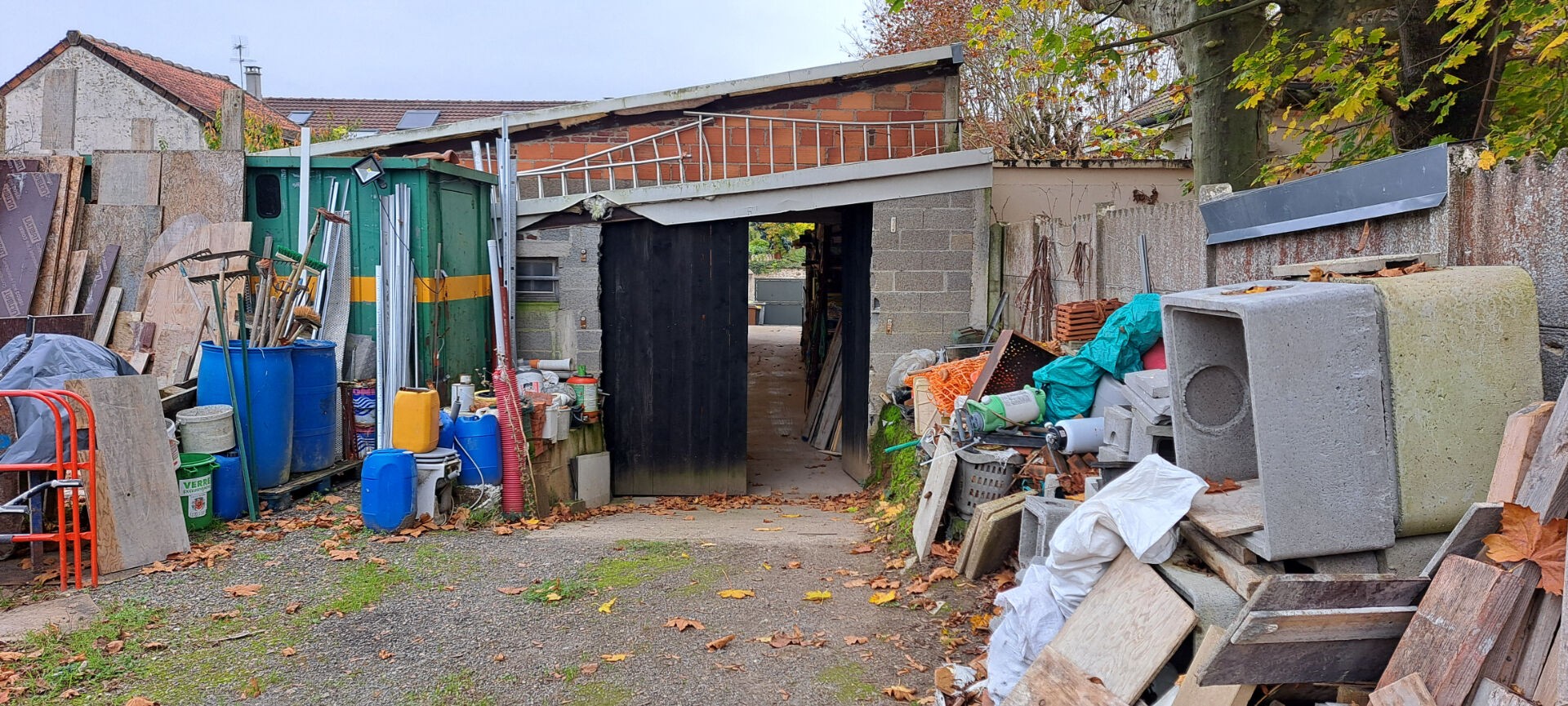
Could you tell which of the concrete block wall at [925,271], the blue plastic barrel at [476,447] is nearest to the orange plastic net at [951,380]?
the concrete block wall at [925,271]

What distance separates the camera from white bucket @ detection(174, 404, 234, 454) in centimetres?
680

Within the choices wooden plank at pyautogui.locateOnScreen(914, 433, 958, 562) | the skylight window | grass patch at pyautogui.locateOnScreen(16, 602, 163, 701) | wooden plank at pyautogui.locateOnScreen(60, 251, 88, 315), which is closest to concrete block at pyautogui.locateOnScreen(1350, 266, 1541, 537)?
wooden plank at pyautogui.locateOnScreen(914, 433, 958, 562)

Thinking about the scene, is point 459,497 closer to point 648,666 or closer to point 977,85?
point 648,666

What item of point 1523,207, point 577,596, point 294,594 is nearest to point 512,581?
point 577,596

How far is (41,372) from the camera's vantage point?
21.1 ft

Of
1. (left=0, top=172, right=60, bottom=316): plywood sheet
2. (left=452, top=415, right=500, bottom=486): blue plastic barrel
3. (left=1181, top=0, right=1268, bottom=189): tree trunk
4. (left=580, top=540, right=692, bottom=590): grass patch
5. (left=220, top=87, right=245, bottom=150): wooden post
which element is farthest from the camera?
(left=220, top=87, right=245, bottom=150): wooden post

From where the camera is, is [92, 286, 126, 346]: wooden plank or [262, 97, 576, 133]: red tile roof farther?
[262, 97, 576, 133]: red tile roof

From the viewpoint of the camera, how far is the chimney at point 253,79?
3053 cm

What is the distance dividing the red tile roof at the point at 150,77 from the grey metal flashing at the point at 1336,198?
2183cm

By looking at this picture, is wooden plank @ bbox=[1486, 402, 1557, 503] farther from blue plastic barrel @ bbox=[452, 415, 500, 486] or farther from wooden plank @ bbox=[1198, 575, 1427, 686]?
blue plastic barrel @ bbox=[452, 415, 500, 486]

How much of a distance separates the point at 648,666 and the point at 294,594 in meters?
2.26

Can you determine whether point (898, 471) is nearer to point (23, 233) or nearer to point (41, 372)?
point (41, 372)

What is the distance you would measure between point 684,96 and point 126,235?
5.09 metres

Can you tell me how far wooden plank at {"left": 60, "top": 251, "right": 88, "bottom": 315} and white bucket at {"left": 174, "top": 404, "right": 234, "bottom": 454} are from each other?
8.85 feet
